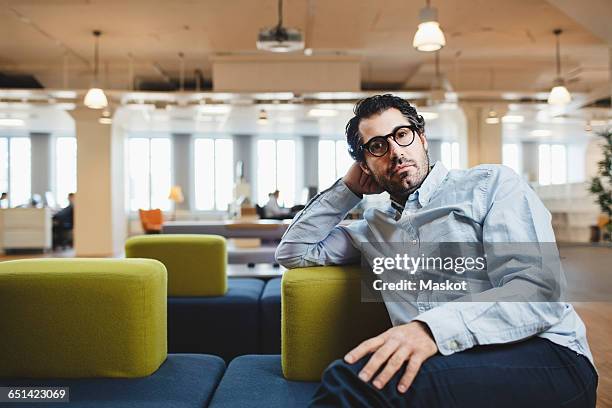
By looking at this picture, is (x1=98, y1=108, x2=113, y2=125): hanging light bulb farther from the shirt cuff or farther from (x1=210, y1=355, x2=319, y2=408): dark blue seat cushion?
the shirt cuff

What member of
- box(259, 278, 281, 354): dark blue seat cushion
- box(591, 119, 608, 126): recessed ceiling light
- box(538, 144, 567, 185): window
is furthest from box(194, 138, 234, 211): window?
box(259, 278, 281, 354): dark blue seat cushion

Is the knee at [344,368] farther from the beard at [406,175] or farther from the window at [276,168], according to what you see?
the window at [276,168]

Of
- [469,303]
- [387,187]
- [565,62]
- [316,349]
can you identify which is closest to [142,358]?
[316,349]

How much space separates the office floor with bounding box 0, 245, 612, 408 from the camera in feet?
9.94

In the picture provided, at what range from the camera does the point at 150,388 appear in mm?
1682

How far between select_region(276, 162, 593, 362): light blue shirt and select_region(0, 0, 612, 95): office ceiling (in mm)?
5386

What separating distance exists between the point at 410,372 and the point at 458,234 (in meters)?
0.48

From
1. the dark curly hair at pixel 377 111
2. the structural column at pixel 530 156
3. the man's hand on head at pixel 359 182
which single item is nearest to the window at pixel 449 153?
the structural column at pixel 530 156

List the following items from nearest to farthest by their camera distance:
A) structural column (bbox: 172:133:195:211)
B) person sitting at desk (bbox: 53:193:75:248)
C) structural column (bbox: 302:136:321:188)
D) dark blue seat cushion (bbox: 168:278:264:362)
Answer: dark blue seat cushion (bbox: 168:278:264:362), person sitting at desk (bbox: 53:193:75:248), structural column (bbox: 172:133:195:211), structural column (bbox: 302:136:321:188)

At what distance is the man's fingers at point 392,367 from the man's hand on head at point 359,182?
744 millimetres

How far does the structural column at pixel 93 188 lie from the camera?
41.1 ft

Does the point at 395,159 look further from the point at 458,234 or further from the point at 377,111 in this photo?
the point at 458,234

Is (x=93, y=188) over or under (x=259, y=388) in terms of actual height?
over

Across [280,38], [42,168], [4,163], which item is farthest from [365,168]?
[4,163]
